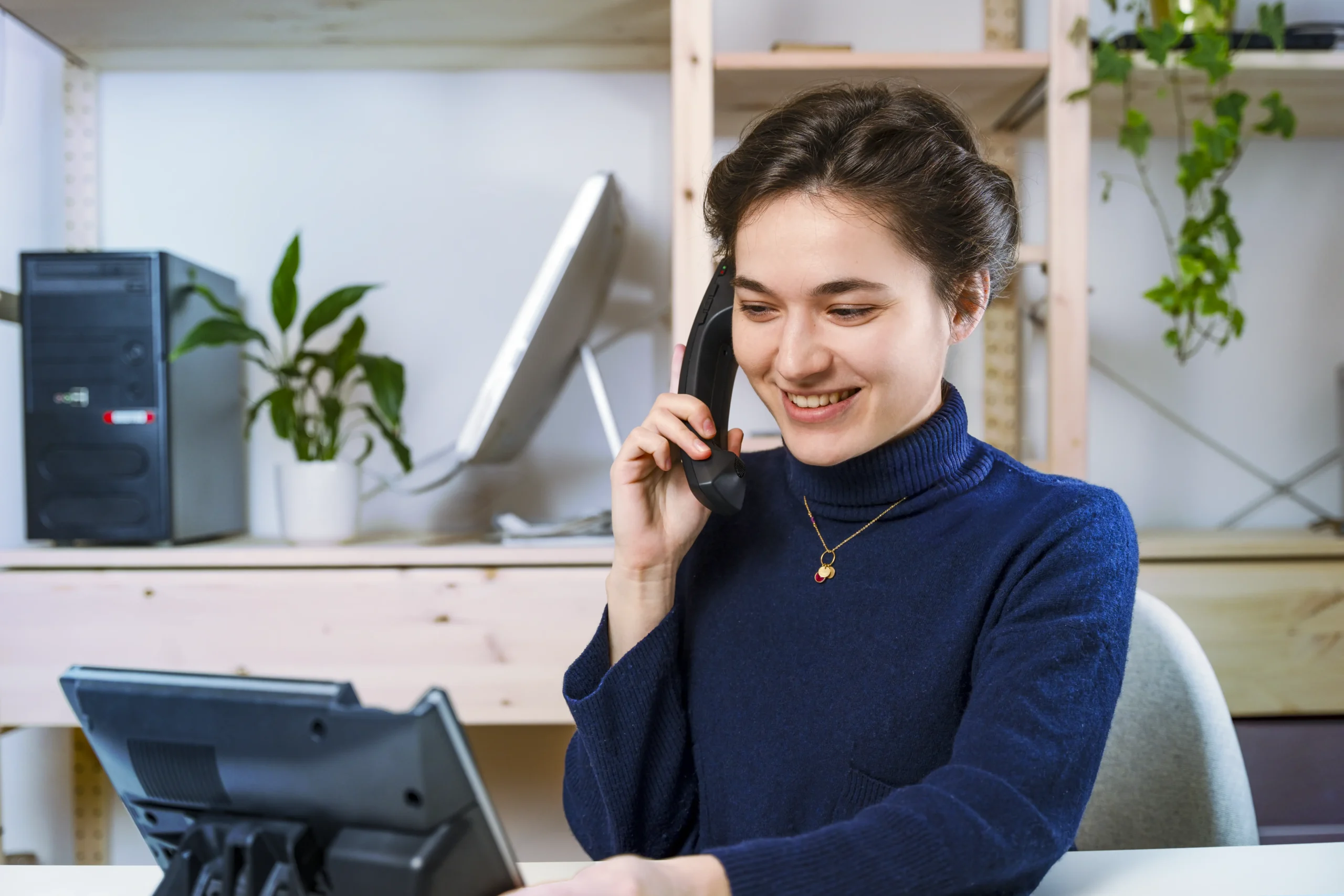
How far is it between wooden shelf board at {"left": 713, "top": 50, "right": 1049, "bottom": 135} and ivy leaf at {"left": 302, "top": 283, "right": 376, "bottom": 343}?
669 millimetres

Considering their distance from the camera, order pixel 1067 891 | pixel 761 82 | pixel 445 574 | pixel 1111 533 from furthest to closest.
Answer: pixel 761 82 → pixel 445 574 → pixel 1111 533 → pixel 1067 891

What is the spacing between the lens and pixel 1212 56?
4.89 feet

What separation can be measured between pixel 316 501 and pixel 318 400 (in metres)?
0.23

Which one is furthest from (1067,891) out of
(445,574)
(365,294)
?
(365,294)

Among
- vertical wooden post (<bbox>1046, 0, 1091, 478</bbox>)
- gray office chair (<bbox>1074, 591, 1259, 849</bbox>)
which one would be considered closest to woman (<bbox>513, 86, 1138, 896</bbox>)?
gray office chair (<bbox>1074, 591, 1259, 849</bbox>)

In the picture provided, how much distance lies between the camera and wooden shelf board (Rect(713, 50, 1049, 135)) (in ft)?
5.01

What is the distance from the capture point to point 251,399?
6.17 feet

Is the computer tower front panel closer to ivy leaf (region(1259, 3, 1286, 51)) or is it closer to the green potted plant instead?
the green potted plant

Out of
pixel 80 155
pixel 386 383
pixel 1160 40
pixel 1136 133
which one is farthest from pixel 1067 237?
pixel 80 155

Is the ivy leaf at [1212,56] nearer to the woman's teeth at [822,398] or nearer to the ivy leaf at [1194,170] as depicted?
the ivy leaf at [1194,170]

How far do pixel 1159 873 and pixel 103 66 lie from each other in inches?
80.5

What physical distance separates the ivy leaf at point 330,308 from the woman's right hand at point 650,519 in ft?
2.88

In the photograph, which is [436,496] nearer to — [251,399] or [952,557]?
[251,399]

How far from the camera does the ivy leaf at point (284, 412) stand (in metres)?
1.61
